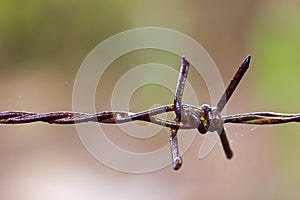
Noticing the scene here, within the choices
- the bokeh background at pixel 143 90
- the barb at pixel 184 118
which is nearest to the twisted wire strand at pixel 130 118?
the barb at pixel 184 118

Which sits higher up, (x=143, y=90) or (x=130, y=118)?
(x=143, y=90)

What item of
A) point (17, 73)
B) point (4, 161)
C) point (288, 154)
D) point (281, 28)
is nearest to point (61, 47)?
point (17, 73)

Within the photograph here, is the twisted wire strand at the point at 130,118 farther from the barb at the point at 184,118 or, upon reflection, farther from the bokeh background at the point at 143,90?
the bokeh background at the point at 143,90

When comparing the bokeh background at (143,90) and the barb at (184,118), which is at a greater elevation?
the bokeh background at (143,90)

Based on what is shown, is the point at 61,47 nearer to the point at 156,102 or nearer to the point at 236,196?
the point at 156,102

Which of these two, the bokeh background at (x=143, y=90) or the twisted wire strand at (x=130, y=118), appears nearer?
the twisted wire strand at (x=130, y=118)

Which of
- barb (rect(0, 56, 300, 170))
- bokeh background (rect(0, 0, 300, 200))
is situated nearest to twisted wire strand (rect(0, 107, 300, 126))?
barb (rect(0, 56, 300, 170))

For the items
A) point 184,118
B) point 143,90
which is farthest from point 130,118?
point 143,90

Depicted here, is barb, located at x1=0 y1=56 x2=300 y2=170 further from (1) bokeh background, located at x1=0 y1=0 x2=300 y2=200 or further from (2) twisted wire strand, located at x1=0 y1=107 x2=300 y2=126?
(1) bokeh background, located at x1=0 y1=0 x2=300 y2=200

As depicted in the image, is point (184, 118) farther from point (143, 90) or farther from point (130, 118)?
point (143, 90)
